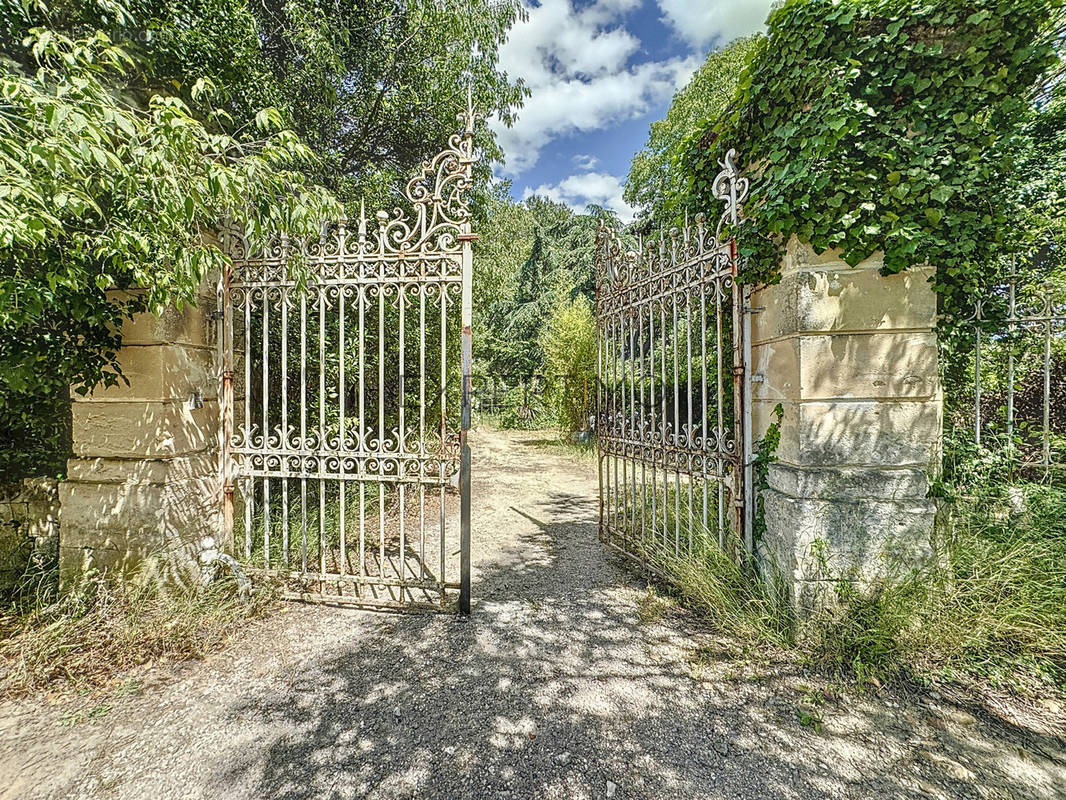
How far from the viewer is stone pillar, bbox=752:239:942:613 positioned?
8.28 ft

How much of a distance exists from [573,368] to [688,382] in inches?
351

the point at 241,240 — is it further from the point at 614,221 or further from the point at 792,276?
the point at 614,221

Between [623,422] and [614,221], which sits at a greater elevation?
[614,221]

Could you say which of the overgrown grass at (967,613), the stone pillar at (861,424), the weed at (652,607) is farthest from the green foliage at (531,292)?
the overgrown grass at (967,613)

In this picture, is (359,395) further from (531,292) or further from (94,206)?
(531,292)

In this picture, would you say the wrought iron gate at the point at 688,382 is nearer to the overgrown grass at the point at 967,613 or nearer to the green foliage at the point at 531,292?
the overgrown grass at the point at 967,613

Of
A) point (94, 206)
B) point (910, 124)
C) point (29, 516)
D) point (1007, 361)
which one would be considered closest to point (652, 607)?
point (1007, 361)

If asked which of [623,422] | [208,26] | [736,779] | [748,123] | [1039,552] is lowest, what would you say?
[736,779]

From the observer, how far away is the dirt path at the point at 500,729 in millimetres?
1768

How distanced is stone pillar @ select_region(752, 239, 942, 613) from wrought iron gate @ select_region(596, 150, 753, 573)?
1.43ft

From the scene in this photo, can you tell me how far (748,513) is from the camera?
2955mm

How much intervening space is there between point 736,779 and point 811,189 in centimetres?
278

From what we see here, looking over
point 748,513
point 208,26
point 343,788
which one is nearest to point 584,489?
point 748,513

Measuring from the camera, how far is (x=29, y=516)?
324 cm
